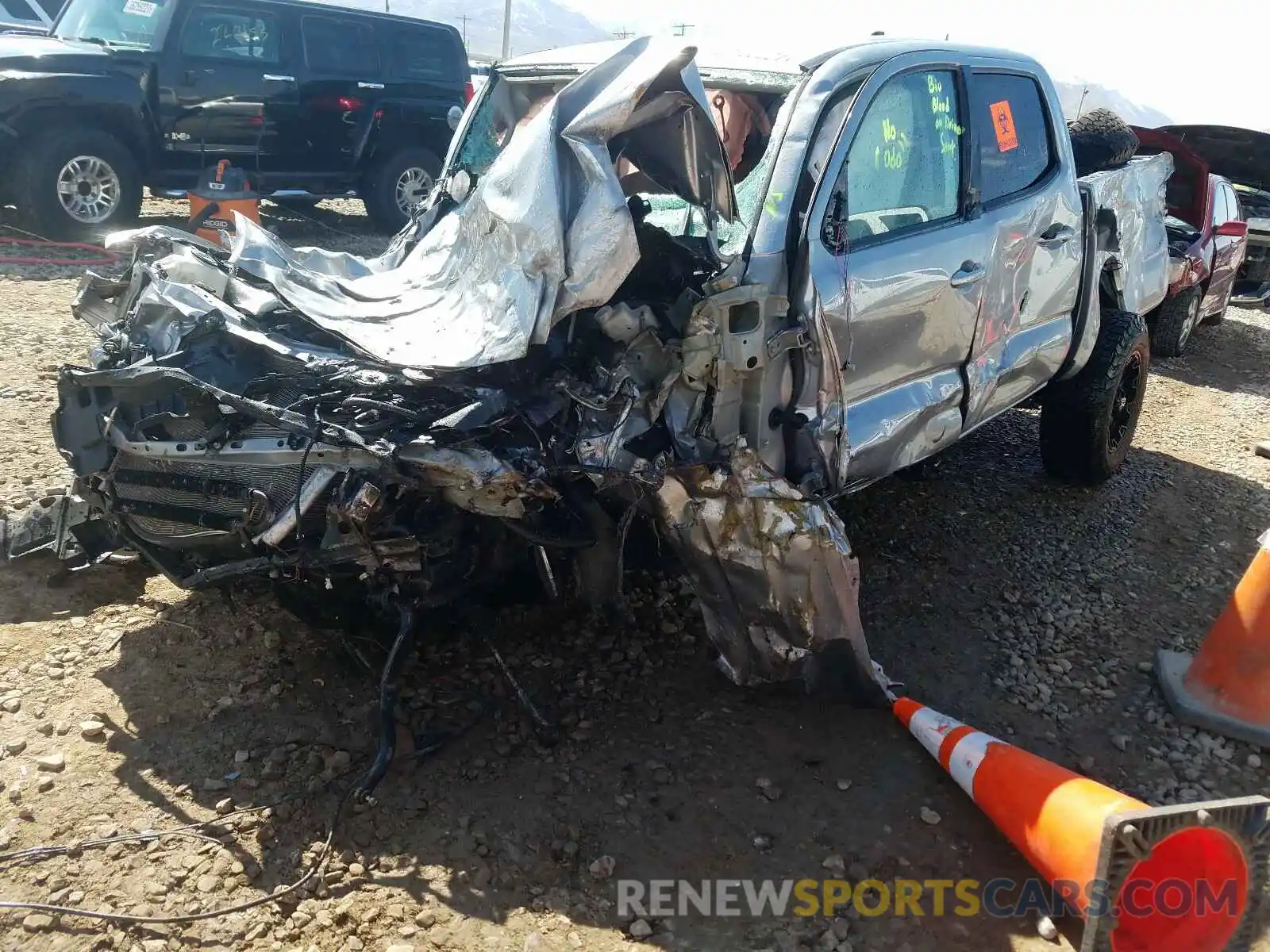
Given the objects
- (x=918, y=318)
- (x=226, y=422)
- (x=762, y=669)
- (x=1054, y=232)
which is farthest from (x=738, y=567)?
(x=1054, y=232)

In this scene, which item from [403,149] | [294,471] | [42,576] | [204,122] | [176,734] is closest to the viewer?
[294,471]

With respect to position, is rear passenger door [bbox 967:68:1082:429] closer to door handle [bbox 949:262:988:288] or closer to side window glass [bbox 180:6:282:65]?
door handle [bbox 949:262:988:288]

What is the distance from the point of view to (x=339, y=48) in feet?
30.1

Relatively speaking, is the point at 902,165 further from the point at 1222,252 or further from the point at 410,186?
the point at 410,186

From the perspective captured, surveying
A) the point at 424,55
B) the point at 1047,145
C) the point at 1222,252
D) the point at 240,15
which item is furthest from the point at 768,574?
the point at 424,55

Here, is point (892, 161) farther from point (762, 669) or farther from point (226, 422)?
point (226, 422)

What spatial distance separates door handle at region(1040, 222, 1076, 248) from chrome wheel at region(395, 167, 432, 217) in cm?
684

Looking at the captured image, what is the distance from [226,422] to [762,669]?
1730mm

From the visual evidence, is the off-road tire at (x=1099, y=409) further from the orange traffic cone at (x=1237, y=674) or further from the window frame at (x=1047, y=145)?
the orange traffic cone at (x=1237, y=674)

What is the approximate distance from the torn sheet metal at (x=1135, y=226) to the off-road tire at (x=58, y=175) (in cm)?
718

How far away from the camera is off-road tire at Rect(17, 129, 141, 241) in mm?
7453

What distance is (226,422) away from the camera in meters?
2.74

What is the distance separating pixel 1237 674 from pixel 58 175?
330 inches

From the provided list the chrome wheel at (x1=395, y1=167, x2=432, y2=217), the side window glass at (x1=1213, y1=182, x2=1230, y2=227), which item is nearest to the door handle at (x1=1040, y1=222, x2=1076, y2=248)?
the side window glass at (x1=1213, y1=182, x2=1230, y2=227)
